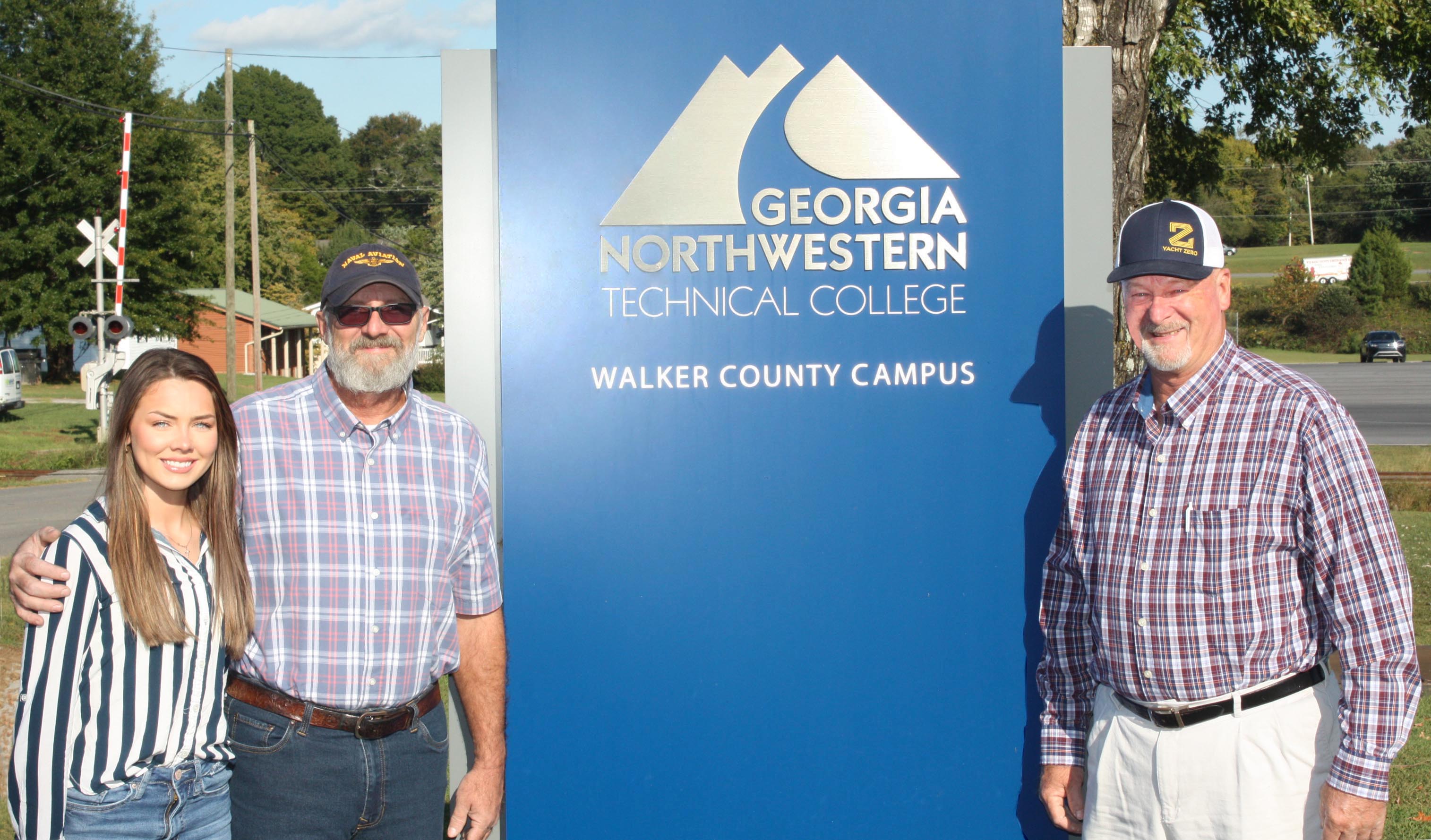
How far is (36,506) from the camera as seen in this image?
Answer: 576 inches

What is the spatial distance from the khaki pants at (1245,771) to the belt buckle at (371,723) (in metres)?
1.70

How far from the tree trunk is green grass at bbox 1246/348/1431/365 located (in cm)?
4015

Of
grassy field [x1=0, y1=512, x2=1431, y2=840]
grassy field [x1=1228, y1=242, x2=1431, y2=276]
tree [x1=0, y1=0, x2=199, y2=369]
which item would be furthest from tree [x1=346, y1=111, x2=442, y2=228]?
grassy field [x1=0, y1=512, x2=1431, y2=840]

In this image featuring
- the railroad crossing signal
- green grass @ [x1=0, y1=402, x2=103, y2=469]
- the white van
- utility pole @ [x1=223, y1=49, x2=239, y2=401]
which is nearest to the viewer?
the railroad crossing signal

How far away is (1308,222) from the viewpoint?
241 feet

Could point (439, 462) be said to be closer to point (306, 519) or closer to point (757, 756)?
point (306, 519)

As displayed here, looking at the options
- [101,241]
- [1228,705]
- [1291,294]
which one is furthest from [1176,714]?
[1291,294]

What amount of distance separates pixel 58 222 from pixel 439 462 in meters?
39.0

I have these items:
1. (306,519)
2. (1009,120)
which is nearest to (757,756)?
(306,519)

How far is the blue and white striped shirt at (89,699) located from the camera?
87.0 inches

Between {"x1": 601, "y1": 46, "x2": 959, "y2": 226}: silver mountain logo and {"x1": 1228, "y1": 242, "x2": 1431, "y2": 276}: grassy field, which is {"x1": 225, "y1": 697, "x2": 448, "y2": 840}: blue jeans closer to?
{"x1": 601, "y1": 46, "x2": 959, "y2": 226}: silver mountain logo

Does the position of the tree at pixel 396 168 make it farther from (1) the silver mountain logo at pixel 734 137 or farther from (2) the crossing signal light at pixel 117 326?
(1) the silver mountain logo at pixel 734 137

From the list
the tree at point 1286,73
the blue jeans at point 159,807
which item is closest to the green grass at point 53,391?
the tree at point 1286,73

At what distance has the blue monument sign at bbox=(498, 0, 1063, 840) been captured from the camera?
117 inches
